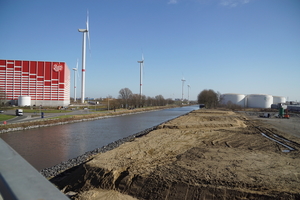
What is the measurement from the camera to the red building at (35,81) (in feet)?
187

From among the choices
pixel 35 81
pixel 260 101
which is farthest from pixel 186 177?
pixel 260 101

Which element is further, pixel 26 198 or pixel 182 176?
pixel 182 176

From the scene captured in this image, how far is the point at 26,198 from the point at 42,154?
14.9 metres

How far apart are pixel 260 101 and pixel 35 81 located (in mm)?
70062

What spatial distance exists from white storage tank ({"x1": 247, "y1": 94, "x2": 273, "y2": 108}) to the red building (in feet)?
204

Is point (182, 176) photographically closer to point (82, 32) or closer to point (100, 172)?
point (100, 172)

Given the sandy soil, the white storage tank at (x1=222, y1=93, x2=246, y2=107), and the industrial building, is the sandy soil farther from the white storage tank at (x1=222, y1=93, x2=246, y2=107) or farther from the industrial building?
the white storage tank at (x1=222, y1=93, x2=246, y2=107)

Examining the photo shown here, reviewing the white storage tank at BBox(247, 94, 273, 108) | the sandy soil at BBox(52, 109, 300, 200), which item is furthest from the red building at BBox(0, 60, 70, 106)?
the white storage tank at BBox(247, 94, 273, 108)

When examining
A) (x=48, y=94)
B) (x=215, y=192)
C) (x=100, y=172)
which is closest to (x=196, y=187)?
(x=215, y=192)

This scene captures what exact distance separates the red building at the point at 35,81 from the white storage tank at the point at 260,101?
204ft

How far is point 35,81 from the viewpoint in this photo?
58031 millimetres

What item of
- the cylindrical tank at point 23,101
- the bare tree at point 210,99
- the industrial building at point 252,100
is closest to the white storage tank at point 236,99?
the industrial building at point 252,100

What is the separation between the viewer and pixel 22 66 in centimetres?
5741

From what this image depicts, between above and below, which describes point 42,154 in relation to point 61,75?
below
